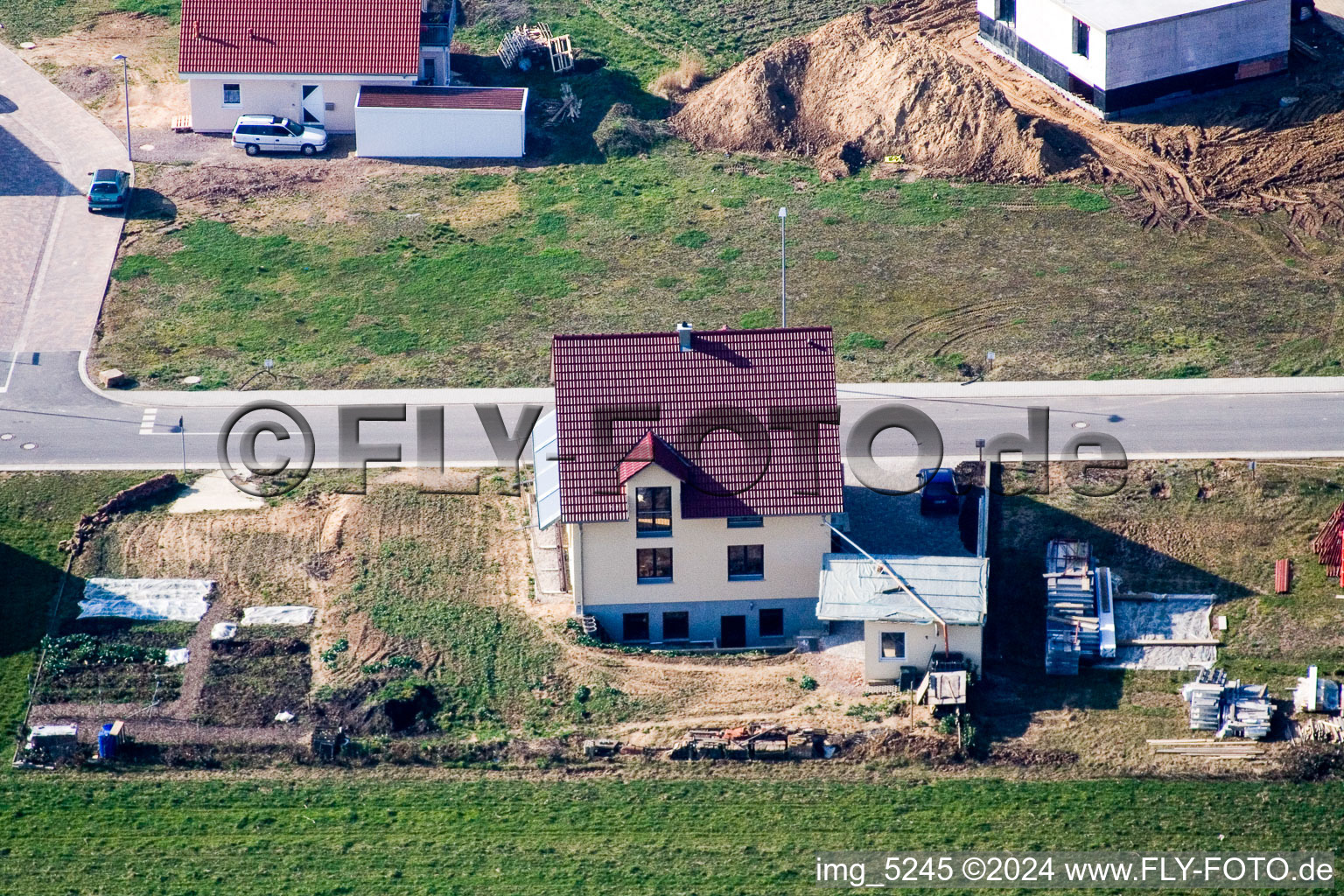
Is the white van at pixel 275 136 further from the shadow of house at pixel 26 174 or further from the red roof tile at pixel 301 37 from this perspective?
the shadow of house at pixel 26 174

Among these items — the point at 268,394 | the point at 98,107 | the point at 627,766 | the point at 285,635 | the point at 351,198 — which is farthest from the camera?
the point at 98,107

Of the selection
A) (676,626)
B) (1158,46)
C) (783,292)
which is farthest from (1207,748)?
(1158,46)

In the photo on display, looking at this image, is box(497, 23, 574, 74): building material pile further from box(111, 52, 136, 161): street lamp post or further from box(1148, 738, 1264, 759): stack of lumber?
box(1148, 738, 1264, 759): stack of lumber

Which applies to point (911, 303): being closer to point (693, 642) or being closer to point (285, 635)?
point (693, 642)

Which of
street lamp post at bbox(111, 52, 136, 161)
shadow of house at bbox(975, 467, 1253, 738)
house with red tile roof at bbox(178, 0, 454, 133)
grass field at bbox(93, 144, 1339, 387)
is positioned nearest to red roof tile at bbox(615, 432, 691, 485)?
shadow of house at bbox(975, 467, 1253, 738)

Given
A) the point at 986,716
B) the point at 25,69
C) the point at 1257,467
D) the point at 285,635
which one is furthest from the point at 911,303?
the point at 25,69

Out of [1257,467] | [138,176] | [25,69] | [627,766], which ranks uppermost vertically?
[25,69]

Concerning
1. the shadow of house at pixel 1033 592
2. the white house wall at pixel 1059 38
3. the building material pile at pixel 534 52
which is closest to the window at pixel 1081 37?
the white house wall at pixel 1059 38
